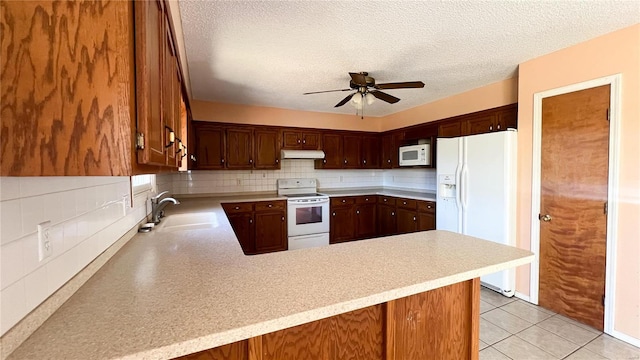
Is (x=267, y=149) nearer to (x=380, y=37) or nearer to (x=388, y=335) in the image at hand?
(x=380, y=37)

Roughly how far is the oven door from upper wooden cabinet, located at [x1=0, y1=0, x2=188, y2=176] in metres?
3.55

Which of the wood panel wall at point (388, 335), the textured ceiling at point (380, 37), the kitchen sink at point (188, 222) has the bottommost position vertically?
the wood panel wall at point (388, 335)

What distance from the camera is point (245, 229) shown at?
12.7ft

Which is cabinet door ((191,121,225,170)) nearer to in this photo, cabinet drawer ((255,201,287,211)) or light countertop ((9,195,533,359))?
cabinet drawer ((255,201,287,211))

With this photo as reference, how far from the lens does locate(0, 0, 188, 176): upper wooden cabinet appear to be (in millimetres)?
541

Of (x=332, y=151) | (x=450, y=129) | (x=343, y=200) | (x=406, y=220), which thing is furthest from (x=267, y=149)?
(x=450, y=129)

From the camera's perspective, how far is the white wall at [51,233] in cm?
64

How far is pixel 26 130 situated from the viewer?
554 mm

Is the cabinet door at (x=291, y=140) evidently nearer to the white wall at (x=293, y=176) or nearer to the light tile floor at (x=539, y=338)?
the white wall at (x=293, y=176)

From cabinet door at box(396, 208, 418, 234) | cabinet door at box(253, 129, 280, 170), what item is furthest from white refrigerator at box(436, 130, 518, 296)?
cabinet door at box(253, 129, 280, 170)

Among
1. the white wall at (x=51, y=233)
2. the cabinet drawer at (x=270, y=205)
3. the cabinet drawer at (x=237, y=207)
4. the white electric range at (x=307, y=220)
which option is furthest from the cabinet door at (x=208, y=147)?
the white wall at (x=51, y=233)

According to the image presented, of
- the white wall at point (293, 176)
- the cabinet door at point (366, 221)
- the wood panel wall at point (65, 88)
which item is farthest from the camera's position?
the cabinet door at point (366, 221)

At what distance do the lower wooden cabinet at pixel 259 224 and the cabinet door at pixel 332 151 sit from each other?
3.80 ft

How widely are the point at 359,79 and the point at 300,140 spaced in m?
2.21
